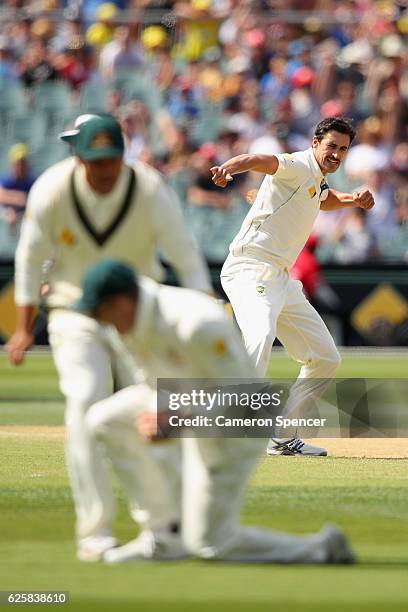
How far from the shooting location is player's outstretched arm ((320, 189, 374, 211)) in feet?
37.3

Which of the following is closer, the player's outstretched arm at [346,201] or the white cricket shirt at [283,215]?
the white cricket shirt at [283,215]

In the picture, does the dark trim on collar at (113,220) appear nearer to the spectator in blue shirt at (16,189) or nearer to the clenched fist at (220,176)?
the clenched fist at (220,176)

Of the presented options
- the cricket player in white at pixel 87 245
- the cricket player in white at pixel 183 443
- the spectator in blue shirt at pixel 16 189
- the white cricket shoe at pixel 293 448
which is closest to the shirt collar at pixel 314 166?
the white cricket shoe at pixel 293 448

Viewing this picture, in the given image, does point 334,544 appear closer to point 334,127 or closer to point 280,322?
point 280,322

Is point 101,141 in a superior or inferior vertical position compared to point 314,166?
superior

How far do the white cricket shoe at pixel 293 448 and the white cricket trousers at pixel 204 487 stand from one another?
15.4 ft

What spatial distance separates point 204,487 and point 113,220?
5.04 feet

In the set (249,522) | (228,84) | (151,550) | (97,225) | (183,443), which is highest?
(228,84)

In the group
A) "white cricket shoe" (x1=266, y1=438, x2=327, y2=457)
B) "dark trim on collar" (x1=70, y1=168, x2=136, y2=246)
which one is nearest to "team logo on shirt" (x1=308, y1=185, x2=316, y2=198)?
"white cricket shoe" (x1=266, y1=438, x2=327, y2=457)

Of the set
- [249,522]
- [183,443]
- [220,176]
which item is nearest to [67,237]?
[183,443]

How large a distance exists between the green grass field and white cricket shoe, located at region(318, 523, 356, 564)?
5 cm

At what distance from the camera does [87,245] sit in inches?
302

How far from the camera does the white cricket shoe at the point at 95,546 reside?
7117 mm

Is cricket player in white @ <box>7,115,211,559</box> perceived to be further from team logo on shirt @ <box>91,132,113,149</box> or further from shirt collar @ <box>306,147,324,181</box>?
shirt collar @ <box>306,147,324,181</box>
